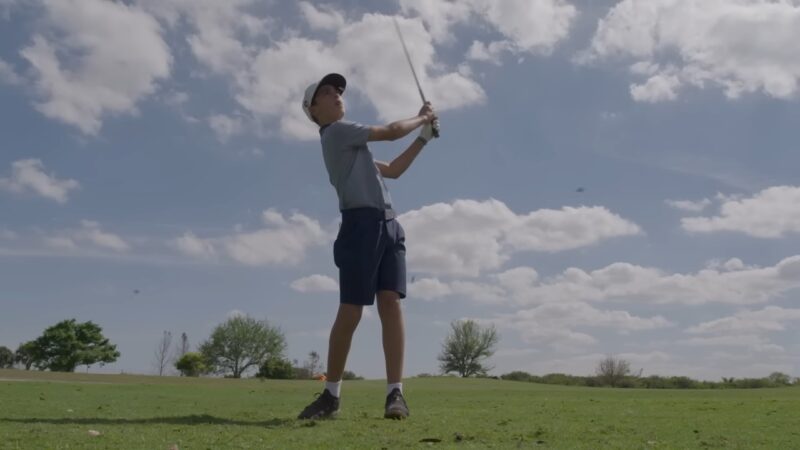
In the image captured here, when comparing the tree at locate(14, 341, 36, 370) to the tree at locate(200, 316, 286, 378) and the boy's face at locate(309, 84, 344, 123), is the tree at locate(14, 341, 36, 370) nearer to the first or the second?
the tree at locate(200, 316, 286, 378)

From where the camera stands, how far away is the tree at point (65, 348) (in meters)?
81.9

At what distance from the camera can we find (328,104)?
5559 mm

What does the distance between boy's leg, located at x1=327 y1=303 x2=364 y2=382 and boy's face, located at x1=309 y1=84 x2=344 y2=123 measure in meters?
1.41

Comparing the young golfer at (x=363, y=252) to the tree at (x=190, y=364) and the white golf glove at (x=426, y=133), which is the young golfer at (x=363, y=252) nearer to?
the white golf glove at (x=426, y=133)

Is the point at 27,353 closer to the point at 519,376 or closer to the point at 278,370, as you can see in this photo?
the point at 278,370

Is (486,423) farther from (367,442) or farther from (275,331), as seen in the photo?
(275,331)

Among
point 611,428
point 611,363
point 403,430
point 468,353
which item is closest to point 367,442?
point 403,430

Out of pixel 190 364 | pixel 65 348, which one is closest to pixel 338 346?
Answer: pixel 190 364

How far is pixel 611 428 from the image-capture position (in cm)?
433

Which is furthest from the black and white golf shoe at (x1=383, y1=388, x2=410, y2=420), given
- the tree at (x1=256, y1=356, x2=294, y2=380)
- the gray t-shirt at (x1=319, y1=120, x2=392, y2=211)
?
the tree at (x1=256, y1=356, x2=294, y2=380)

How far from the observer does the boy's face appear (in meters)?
5.56

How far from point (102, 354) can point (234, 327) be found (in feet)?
47.9

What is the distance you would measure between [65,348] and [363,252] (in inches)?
3389

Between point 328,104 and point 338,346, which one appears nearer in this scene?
point 338,346
